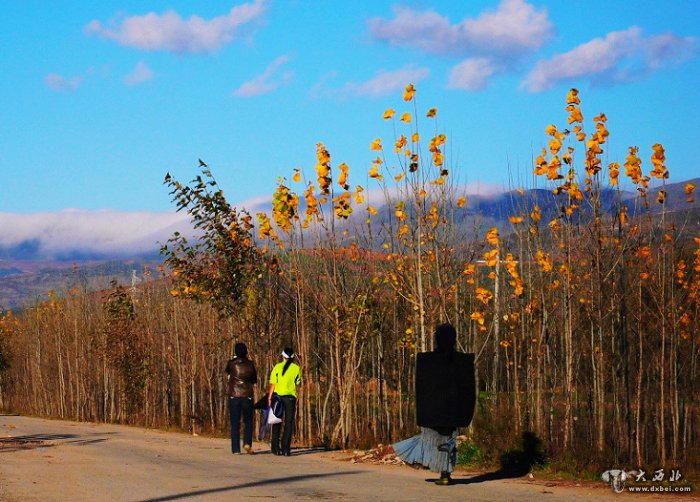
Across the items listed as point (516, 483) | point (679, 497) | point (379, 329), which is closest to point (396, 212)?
point (379, 329)

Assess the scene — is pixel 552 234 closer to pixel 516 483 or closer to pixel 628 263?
pixel 628 263

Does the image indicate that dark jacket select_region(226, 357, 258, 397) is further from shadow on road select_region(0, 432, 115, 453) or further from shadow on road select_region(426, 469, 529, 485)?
shadow on road select_region(426, 469, 529, 485)

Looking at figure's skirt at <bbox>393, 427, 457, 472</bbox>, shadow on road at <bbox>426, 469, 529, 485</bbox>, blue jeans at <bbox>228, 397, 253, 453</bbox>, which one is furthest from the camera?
blue jeans at <bbox>228, 397, 253, 453</bbox>

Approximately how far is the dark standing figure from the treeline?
10.0 feet

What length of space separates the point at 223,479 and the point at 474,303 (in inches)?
799

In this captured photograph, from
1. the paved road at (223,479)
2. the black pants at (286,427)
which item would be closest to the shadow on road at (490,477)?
the paved road at (223,479)

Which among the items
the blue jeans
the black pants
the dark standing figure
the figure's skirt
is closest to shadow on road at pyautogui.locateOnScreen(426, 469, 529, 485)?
the figure's skirt

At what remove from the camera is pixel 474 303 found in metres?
34.7

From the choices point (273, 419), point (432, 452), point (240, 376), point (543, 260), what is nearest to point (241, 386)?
point (240, 376)

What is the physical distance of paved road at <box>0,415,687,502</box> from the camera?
13227mm

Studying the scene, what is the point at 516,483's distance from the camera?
48.9 ft

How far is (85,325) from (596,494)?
130 feet

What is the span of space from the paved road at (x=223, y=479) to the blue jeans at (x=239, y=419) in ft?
1.19

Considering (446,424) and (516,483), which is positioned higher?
(446,424)
